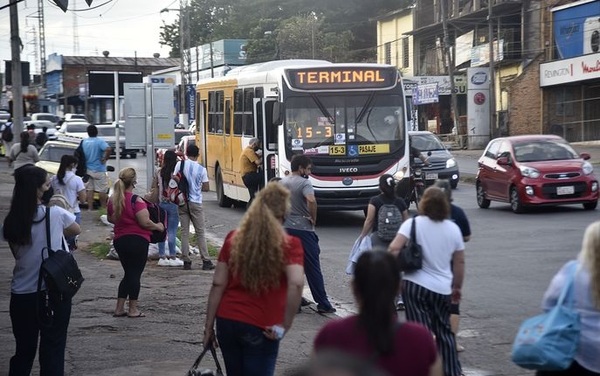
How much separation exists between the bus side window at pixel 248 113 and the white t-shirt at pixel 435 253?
610 inches

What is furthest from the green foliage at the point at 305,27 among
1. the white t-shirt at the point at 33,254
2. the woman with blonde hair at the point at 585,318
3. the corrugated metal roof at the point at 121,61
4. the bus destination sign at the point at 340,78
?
the woman with blonde hair at the point at 585,318

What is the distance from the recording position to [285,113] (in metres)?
21.3

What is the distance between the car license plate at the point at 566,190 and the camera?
21.8 m

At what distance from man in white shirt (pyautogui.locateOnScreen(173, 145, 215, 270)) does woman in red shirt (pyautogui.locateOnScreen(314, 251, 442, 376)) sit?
11619 mm

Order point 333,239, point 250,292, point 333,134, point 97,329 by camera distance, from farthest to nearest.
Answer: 1. point 333,134
2. point 333,239
3. point 97,329
4. point 250,292

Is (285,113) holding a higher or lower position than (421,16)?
lower

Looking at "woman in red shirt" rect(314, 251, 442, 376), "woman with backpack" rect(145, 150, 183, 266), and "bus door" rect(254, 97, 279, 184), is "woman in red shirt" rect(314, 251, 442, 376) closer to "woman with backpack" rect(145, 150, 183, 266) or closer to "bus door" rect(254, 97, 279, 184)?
"woman with backpack" rect(145, 150, 183, 266)

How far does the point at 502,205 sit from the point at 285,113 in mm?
6669

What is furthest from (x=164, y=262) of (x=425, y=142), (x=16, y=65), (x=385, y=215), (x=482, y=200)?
(x=425, y=142)

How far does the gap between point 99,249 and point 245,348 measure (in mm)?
12059

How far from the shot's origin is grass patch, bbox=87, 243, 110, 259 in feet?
57.7

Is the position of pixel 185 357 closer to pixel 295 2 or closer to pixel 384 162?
pixel 384 162

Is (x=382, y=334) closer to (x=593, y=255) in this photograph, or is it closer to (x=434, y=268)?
(x=593, y=255)

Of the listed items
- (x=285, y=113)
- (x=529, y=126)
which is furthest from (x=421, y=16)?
(x=285, y=113)
